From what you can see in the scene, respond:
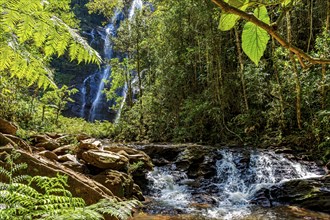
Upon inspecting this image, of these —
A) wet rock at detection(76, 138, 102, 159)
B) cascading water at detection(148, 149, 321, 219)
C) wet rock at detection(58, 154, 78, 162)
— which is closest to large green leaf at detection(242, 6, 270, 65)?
cascading water at detection(148, 149, 321, 219)

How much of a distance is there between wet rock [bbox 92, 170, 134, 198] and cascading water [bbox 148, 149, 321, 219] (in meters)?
0.73

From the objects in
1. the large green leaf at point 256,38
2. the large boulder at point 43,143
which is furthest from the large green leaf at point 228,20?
the large boulder at point 43,143

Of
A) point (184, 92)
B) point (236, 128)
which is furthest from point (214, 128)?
point (184, 92)

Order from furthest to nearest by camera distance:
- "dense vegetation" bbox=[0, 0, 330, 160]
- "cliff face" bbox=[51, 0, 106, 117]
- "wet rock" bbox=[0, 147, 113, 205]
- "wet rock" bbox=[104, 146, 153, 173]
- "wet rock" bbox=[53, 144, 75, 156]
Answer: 1. "cliff face" bbox=[51, 0, 106, 117]
2. "dense vegetation" bbox=[0, 0, 330, 160]
3. "wet rock" bbox=[104, 146, 153, 173]
4. "wet rock" bbox=[53, 144, 75, 156]
5. "wet rock" bbox=[0, 147, 113, 205]

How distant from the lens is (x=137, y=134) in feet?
49.6

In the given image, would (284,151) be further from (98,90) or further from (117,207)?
(98,90)

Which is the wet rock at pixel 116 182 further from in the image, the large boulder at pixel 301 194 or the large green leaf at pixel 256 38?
the large green leaf at pixel 256 38

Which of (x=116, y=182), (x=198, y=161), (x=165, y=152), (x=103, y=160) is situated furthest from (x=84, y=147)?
(x=198, y=161)

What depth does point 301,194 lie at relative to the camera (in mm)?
5867

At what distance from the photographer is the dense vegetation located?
30.1 ft

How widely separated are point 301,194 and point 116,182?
3.87 meters

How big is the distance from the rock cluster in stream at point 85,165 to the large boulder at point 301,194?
9.15 feet

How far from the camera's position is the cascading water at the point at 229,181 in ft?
19.6

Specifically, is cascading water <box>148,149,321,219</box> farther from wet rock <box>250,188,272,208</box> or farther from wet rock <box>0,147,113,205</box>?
wet rock <box>0,147,113,205</box>
